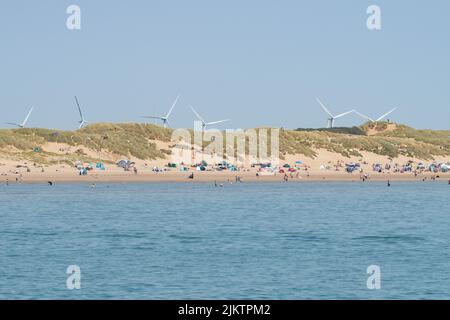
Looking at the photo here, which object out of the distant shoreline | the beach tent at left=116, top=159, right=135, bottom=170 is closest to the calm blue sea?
the distant shoreline

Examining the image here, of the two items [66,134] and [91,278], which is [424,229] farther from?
[66,134]

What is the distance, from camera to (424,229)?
2542 inches

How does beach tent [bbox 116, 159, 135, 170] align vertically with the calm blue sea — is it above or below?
above

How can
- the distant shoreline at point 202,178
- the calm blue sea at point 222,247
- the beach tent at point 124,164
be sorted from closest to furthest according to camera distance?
the calm blue sea at point 222,247, the distant shoreline at point 202,178, the beach tent at point 124,164

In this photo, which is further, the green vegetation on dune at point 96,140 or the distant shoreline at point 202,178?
the green vegetation on dune at point 96,140

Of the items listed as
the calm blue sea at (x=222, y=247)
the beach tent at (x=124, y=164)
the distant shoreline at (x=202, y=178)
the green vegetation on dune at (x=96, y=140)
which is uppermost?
the green vegetation on dune at (x=96, y=140)

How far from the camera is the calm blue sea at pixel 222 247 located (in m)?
36.4

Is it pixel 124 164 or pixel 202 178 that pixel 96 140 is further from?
pixel 202 178

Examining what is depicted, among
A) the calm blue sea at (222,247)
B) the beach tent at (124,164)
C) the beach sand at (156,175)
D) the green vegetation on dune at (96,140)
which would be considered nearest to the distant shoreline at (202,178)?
the beach sand at (156,175)

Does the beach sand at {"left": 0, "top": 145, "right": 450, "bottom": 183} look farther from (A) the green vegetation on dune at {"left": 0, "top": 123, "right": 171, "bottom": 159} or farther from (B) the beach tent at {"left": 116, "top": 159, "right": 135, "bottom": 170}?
(A) the green vegetation on dune at {"left": 0, "top": 123, "right": 171, "bottom": 159}

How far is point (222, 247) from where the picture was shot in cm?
5144

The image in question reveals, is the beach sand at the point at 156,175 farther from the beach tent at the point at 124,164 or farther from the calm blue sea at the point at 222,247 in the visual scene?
the calm blue sea at the point at 222,247

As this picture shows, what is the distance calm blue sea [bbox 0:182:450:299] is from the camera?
36406 millimetres

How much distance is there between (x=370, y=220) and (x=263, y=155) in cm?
11376
